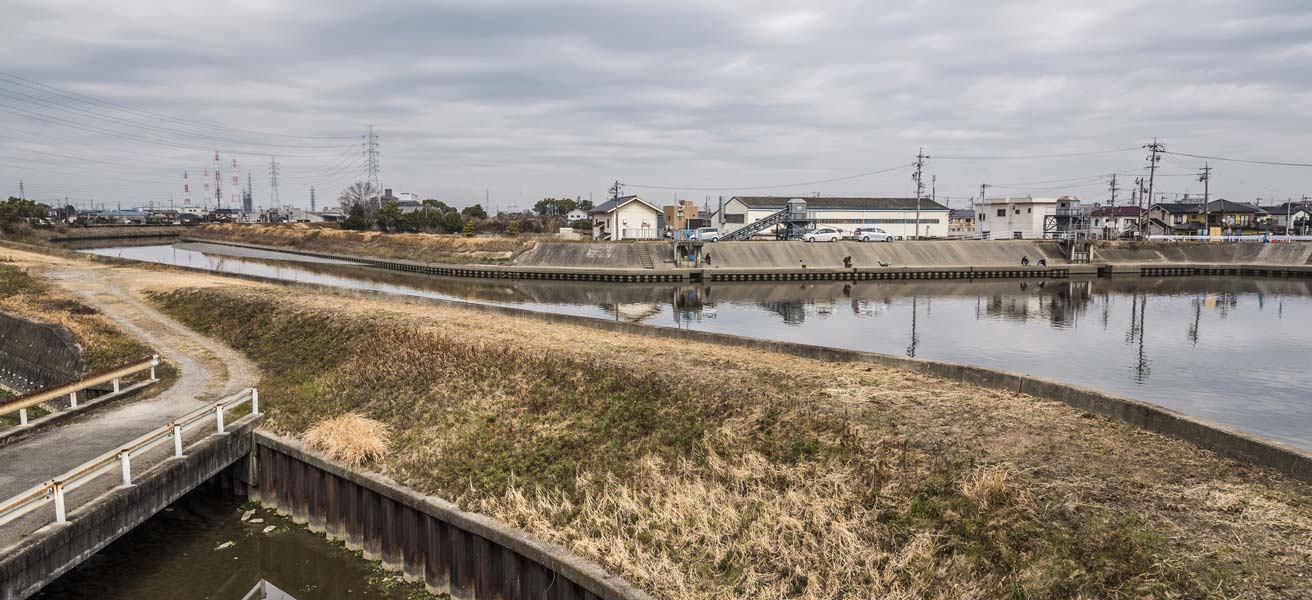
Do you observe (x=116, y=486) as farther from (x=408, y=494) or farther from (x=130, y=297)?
(x=130, y=297)

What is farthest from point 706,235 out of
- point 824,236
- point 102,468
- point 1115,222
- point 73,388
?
point 102,468

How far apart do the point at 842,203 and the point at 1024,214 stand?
20823mm

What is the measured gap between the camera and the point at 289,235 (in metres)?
104

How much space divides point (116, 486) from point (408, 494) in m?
4.52

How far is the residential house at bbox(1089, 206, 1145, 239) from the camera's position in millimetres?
84188

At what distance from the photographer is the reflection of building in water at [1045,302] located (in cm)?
4156

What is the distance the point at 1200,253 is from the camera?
244 ft

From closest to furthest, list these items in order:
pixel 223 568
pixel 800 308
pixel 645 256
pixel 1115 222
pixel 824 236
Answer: pixel 223 568 → pixel 800 308 → pixel 645 256 → pixel 824 236 → pixel 1115 222

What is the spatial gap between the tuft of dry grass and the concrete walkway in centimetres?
253

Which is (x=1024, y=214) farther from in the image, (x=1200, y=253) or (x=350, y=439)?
(x=350, y=439)

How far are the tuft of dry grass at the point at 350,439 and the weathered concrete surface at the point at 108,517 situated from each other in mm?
1539

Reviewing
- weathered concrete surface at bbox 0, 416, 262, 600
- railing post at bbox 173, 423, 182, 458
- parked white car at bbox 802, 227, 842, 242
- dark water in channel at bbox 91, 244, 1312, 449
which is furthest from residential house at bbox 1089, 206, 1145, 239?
railing post at bbox 173, 423, 182, 458

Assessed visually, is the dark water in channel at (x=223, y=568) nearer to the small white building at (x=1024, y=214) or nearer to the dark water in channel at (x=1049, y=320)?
the dark water in channel at (x=1049, y=320)

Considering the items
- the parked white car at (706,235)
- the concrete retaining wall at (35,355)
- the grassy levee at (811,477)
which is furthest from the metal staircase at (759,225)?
the concrete retaining wall at (35,355)
